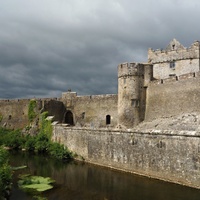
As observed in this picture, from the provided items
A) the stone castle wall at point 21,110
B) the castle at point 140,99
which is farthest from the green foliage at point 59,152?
the stone castle wall at point 21,110

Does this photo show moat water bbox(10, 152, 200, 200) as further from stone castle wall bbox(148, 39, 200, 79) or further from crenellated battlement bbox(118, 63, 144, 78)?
stone castle wall bbox(148, 39, 200, 79)

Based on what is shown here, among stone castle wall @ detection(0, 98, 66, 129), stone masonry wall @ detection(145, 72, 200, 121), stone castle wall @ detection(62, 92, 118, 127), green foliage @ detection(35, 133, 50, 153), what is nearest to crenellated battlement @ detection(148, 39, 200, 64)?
stone castle wall @ detection(62, 92, 118, 127)

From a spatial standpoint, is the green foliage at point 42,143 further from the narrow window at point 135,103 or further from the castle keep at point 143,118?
the narrow window at point 135,103

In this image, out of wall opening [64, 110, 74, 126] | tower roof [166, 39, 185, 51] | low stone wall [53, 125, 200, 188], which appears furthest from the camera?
wall opening [64, 110, 74, 126]

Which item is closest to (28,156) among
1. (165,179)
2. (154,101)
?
(154,101)

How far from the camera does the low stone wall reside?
11648 mm

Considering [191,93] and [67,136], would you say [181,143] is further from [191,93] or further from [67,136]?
[67,136]

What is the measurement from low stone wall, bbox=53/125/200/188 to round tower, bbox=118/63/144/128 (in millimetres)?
4237

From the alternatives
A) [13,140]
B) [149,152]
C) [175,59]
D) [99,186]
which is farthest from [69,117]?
[99,186]

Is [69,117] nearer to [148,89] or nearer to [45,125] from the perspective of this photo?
[45,125]

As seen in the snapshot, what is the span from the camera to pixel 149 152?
13.7 metres

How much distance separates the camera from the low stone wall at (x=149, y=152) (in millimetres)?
11648

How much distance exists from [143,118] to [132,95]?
1.99m

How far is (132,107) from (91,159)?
230 inches
